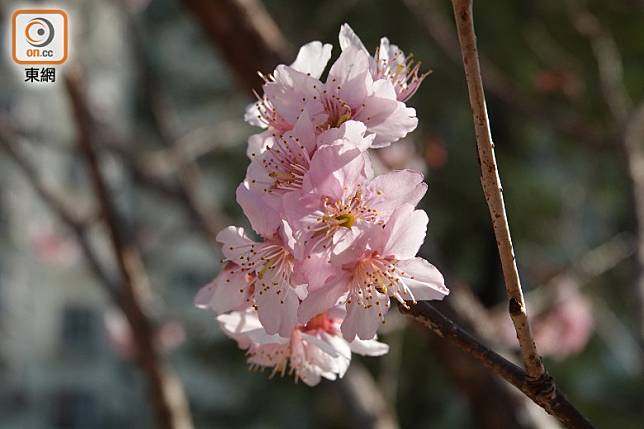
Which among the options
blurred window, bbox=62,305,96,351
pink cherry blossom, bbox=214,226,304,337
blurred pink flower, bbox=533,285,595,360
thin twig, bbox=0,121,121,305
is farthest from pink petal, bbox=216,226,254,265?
blurred window, bbox=62,305,96,351

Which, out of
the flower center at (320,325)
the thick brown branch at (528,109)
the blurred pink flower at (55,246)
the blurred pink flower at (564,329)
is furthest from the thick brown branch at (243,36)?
the blurred pink flower at (55,246)

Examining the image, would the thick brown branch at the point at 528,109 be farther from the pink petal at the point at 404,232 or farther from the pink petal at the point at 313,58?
the pink petal at the point at 404,232

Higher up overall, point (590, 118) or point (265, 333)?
point (590, 118)

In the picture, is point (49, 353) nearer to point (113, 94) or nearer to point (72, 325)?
point (72, 325)

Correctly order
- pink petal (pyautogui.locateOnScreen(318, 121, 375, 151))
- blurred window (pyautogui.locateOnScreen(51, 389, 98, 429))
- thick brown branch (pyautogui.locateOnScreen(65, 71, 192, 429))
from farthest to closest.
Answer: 1. blurred window (pyautogui.locateOnScreen(51, 389, 98, 429))
2. thick brown branch (pyautogui.locateOnScreen(65, 71, 192, 429))
3. pink petal (pyautogui.locateOnScreen(318, 121, 375, 151))

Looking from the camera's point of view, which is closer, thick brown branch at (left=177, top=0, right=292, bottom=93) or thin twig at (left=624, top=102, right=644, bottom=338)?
thick brown branch at (left=177, top=0, right=292, bottom=93)

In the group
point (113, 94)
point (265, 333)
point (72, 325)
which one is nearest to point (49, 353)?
point (72, 325)

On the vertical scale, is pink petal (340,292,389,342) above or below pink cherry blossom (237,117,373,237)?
below

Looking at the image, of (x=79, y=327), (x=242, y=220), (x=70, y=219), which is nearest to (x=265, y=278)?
(x=70, y=219)

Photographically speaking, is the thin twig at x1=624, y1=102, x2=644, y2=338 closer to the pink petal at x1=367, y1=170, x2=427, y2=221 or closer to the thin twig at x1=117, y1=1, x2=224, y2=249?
the thin twig at x1=117, y1=1, x2=224, y2=249
